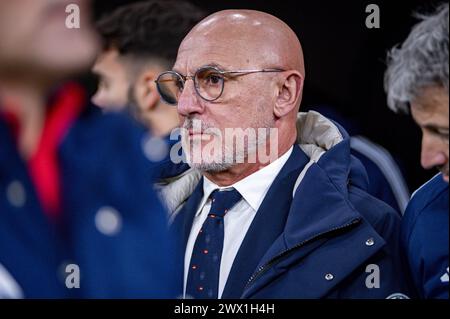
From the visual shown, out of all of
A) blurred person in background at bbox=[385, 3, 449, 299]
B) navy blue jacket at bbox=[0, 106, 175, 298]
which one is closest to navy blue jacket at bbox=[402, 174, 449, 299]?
blurred person in background at bbox=[385, 3, 449, 299]

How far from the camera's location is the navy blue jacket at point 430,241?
5.84 ft

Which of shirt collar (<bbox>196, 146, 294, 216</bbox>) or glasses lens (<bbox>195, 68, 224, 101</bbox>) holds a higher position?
glasses lens (<bbox>195, 68, 224, 101</bbox>)

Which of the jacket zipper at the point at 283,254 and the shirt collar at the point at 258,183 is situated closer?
the jacket zipper at the point at 283,254

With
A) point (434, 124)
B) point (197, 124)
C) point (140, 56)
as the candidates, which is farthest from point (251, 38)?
point (434, 124)

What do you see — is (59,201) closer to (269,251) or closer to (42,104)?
(42,104)

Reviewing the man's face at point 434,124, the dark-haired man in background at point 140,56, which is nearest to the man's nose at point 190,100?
the dark-haired man in background at point 140,56

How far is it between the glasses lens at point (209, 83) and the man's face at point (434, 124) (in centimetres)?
44

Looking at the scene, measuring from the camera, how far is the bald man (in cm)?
179

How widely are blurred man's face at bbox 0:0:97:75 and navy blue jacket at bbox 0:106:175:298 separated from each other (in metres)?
0.24

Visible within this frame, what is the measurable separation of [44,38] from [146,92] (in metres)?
0.30

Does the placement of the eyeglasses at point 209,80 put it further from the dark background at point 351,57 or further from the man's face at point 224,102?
the dark background at point 351,57

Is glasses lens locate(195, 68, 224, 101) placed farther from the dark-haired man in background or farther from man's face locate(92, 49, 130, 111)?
man's face locate(92, 49, 130, 111)

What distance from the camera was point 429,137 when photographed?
181 cm
